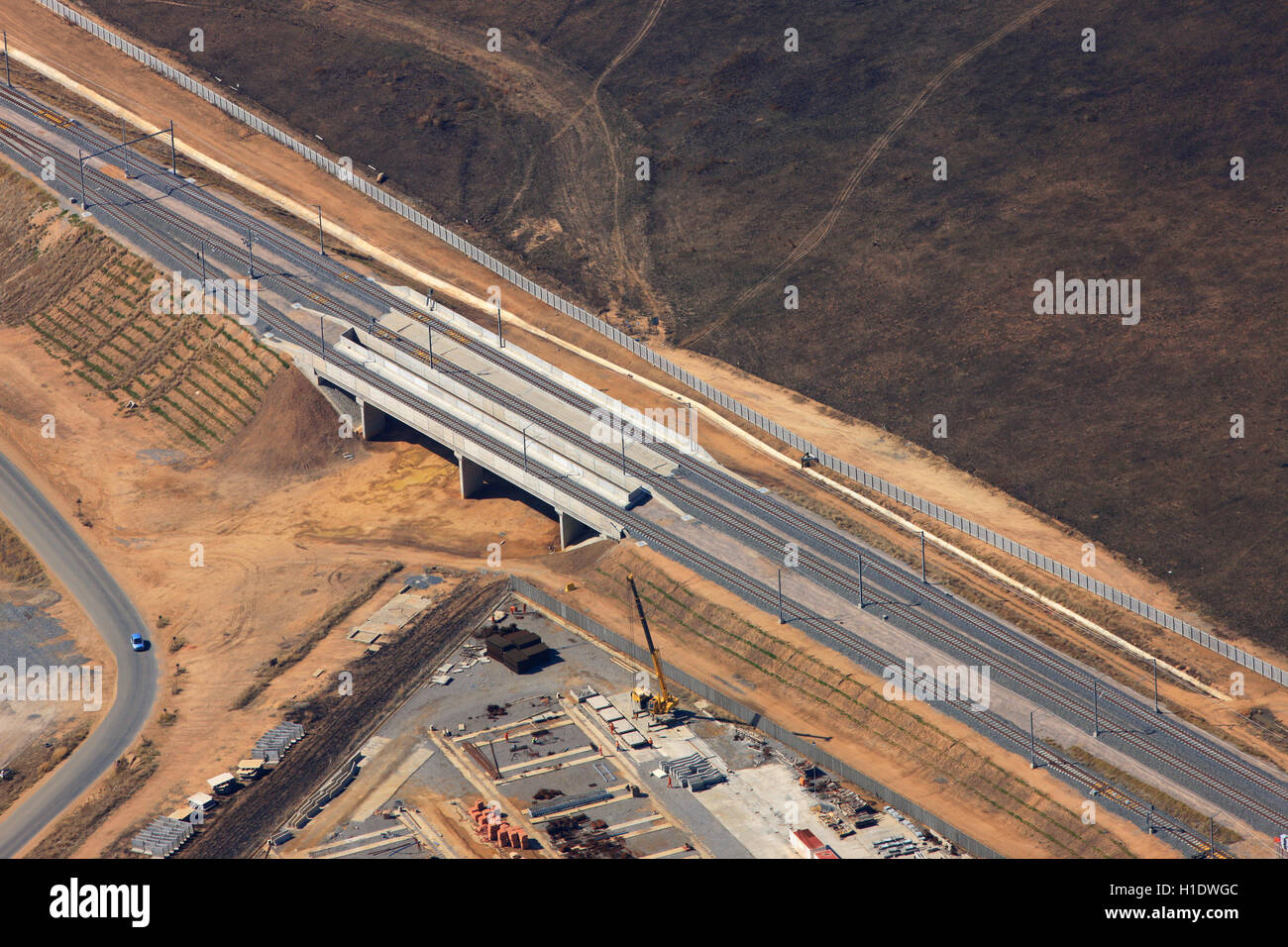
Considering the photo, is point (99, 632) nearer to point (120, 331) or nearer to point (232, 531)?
point (232, 531)

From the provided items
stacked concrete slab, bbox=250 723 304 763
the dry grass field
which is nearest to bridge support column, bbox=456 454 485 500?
the dry grass field

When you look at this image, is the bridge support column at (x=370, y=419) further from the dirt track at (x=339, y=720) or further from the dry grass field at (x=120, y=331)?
the dirt track at (x=339, y=720)

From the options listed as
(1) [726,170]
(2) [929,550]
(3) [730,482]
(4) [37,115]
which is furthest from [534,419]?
(4) [37,115]

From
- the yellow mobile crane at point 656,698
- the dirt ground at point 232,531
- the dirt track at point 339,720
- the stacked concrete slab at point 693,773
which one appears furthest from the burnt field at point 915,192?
the dirt track at point 339,720

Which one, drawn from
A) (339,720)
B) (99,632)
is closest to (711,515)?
(339,720)

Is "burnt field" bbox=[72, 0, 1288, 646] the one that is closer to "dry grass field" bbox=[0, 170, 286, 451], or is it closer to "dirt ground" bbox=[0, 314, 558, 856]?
"dry grass field" bbox=[0, 170, 286, 451]

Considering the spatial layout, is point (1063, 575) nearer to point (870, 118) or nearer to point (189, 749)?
point (189, 749)
